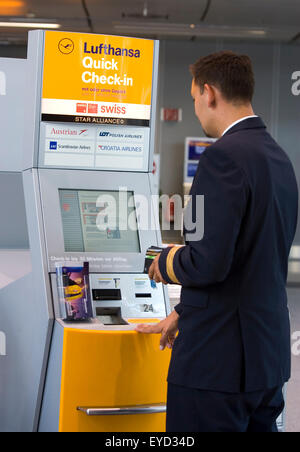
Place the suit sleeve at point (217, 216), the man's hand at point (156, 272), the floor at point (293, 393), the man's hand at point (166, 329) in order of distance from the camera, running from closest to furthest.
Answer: the suit sleeve at point (217, 216)
the man's hand at point (156, 272)
the man's hand at point (166, 329)
the floor at point (293, 393)

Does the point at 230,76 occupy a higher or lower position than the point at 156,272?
higher

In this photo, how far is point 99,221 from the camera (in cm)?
238

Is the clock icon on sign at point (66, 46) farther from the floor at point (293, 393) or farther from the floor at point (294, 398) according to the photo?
the floor at point (294, 398)

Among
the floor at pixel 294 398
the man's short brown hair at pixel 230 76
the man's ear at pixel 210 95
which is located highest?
the man's short brown hair at pixel 230 76

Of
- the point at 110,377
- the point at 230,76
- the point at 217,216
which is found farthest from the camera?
the point at 110,377

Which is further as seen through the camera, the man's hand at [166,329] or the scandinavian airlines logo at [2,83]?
the scandinavian airlines logo at [2,83]

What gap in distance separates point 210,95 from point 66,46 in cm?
82

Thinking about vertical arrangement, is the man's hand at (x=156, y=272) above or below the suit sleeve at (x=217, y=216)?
below

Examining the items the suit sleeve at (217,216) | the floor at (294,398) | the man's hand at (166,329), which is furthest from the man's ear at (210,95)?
the floor at (294,398)

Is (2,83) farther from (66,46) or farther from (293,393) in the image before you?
(293,393)

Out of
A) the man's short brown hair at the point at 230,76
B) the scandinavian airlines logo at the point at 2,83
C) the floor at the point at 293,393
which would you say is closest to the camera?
the man's short brown hair at the point at 230,76

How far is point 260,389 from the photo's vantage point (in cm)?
168

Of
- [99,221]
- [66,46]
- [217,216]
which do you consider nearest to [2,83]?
[66,46]

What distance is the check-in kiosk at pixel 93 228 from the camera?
6.93ft
